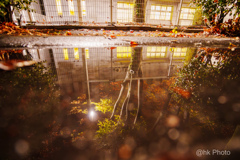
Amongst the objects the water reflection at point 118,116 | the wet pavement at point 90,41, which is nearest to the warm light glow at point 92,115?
the water reflection at point 118,116

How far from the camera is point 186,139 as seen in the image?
21.5 inches

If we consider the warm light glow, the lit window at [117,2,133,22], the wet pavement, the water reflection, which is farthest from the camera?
the lit window at [117,2,133,22]

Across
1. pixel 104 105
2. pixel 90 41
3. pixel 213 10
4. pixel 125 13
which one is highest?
pixel 125 13

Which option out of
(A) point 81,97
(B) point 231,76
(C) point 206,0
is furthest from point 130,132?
(C) point 206,0

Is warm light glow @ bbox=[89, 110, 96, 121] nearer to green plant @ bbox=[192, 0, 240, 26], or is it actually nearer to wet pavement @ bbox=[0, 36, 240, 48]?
wet pavement @ bbox=[0, 36, 240, 48]

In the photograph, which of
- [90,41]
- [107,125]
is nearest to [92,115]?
[107,125]

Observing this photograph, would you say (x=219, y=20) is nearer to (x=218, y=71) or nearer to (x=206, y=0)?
(x=206, y=0)

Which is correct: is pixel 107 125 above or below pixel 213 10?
below

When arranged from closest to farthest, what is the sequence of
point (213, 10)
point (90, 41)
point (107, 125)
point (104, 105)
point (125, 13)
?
point (107, 125), point (104, 105), point (90, 41), point (213, 10), point (125, 13)

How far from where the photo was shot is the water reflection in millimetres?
508

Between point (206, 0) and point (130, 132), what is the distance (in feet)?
22.7

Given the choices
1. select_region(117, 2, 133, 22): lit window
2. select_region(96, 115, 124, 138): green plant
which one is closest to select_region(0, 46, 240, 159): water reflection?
select_region(96, 115, 124, 138): green plant

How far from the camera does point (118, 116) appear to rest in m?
0.72

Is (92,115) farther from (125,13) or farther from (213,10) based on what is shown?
(125,13)
